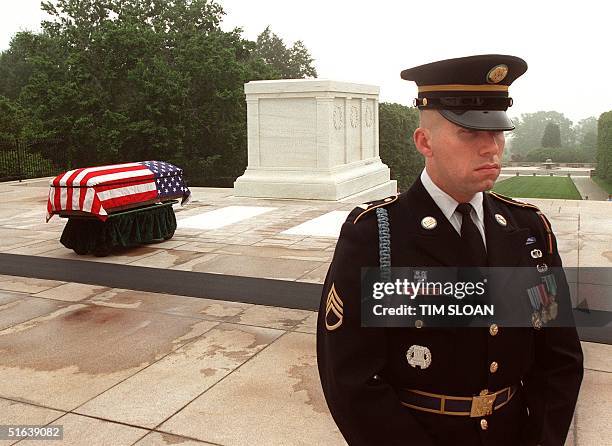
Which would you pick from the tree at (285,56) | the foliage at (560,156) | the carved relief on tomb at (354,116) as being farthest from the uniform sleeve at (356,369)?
the foliage at (560,156)

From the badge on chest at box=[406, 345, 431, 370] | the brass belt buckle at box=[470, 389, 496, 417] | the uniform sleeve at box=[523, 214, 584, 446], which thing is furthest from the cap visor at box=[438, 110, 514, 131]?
the brass belt buckle at box=[470, 389, 496, 417]

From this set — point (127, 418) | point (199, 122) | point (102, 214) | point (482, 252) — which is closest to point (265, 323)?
point (127, 418)

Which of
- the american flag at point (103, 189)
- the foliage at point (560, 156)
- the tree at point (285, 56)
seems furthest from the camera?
the foliage at point (560, 156)

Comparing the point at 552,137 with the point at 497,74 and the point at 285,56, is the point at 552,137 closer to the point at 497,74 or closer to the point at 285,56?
the point at 285,56

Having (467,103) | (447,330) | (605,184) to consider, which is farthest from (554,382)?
(605,184)

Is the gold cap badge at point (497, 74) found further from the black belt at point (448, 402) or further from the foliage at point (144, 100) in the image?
the foliage at point (144, 100)

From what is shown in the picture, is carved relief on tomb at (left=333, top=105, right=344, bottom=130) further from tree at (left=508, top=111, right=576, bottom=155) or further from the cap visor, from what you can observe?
tree at (left=508, top=111, right=576, bottom=155)

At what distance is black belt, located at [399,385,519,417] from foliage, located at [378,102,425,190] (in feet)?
125

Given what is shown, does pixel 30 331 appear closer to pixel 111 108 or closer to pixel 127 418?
pixel 127 418

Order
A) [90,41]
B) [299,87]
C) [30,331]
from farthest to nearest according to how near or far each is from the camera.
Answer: [90,41]
[299,87]
[30,331]

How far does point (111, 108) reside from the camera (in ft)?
91.9

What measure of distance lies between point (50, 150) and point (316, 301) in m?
24.5

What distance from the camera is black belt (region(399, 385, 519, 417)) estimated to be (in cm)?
168

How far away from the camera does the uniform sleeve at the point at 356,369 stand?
5.21 ft
